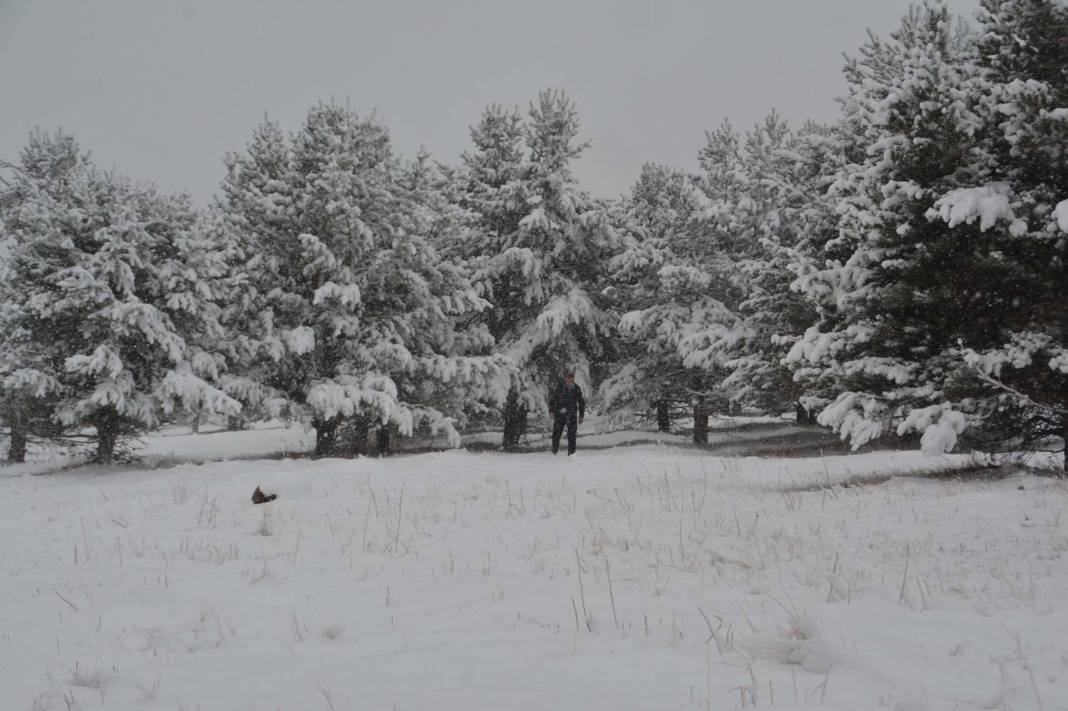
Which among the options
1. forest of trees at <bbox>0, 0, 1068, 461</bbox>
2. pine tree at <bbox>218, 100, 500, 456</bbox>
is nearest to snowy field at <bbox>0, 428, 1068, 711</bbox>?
forest of trees at <bbox>0, 0, 1068, 461</bbox>

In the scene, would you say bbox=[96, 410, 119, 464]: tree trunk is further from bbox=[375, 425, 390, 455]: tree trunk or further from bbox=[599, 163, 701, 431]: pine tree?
bbox=[599, 163, 701, 431]: pine tree

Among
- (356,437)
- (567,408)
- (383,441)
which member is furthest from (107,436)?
(567,408)

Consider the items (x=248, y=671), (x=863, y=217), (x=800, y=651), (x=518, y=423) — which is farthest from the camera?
(x=518, y=423)

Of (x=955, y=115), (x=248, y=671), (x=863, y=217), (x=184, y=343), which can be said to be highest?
(x=955, y=115)

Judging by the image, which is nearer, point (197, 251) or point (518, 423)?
point (197, 251)

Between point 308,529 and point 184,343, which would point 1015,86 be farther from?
point 184,343

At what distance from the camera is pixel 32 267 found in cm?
1497

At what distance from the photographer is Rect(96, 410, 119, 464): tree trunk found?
15581 millimetres

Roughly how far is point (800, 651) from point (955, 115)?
25.8ft

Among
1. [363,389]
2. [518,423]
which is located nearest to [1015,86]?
[363,389]

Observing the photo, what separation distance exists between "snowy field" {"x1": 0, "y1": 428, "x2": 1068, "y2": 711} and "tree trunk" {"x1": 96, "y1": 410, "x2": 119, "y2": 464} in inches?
360

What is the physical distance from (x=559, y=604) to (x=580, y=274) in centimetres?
1831

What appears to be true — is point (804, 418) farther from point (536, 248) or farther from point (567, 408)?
point (567, 408)

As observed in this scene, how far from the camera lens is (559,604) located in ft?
12.7
